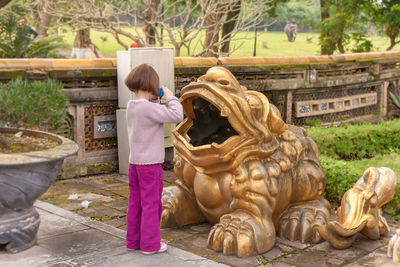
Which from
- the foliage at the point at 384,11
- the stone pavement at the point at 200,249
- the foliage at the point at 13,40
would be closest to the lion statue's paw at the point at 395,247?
the stone pavement at the point at 200,249

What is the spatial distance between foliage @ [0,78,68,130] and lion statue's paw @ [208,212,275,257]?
6.13ft

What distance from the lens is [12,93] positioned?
4.80m

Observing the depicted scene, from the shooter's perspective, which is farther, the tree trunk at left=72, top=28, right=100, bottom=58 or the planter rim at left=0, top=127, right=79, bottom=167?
the tree trunk at left=72, top=28, right=100, bottom=58

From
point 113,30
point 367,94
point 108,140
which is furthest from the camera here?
point 113,30

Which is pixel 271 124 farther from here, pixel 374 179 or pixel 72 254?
pixel 72 254

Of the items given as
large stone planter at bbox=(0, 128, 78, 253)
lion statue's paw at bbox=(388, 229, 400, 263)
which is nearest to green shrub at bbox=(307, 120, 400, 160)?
lion statue's paw at bbox=(388, 229, 400, 263)

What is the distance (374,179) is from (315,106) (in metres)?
5.04

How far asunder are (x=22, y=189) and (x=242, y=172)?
1749 mm

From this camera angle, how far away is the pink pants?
4.40m

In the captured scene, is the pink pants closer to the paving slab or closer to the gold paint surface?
the paving slab

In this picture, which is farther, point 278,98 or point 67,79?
point 278,98

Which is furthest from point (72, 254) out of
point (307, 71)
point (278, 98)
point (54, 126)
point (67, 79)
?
point (307, 71)

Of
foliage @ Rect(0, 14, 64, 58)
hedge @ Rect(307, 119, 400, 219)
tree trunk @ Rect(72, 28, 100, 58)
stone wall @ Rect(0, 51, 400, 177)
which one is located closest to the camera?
stone wall @ Rect(0, 51, 400, 177)

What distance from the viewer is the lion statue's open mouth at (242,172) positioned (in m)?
4.51
